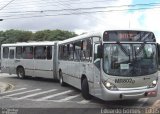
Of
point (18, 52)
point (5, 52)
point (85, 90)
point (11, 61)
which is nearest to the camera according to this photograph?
point (85, 90)

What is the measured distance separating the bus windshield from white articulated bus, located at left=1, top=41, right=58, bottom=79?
11766 mm

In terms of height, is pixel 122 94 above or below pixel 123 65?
below

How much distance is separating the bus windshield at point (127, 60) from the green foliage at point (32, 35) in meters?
87.2

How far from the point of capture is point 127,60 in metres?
13.3

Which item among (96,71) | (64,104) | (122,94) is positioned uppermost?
(96,71)

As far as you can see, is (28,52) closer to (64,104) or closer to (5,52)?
(5,52)

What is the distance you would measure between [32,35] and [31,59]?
8475cm

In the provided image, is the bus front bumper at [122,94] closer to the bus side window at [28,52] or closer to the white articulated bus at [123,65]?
the white articulated bus at [123,65]

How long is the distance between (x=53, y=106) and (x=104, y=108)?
6.29 feet

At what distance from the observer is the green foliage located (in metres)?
103

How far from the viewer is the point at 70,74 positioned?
19422mm

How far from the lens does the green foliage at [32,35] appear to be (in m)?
103

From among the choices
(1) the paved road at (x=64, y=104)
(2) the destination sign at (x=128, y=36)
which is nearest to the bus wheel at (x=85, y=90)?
(1) the paved road at (x=64, y=104)

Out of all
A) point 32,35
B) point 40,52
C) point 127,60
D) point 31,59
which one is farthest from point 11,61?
point 32,35
